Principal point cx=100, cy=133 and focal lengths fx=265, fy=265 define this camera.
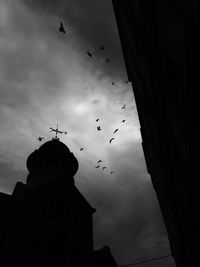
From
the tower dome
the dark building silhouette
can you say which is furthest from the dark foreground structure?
the tower dome

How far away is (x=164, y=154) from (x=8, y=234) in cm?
1140

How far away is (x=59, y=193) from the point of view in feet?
69.9

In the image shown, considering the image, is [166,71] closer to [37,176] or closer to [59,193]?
[59,193]

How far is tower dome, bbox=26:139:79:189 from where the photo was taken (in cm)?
2472

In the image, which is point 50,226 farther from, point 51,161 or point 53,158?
point 53,158

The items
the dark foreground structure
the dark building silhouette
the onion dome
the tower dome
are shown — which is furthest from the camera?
the onion dome

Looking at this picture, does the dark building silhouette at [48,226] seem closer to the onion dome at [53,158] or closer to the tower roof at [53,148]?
the onion dome at [53,158]

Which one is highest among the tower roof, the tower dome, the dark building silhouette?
the tower roof

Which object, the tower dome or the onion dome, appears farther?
the onion dome

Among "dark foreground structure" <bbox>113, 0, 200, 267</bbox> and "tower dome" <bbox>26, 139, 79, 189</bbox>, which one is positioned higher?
"tower dome" <bbox>26, 139, 79, 189</bbox>

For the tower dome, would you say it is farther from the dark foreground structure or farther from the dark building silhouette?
the dark foreground structure

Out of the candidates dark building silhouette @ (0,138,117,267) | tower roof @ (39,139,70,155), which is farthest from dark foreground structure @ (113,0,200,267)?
tower roof @ (39,139,70,155)

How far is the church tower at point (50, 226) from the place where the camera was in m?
17.3

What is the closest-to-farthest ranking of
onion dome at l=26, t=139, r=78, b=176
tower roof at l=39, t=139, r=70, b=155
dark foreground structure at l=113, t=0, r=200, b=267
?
dark foreground structure at l=113, t=0, r=200, b=267 < onion dome at l=26, t=139, r=78, b=176 < tower roof at l=39, t=139, r=70, b=155
